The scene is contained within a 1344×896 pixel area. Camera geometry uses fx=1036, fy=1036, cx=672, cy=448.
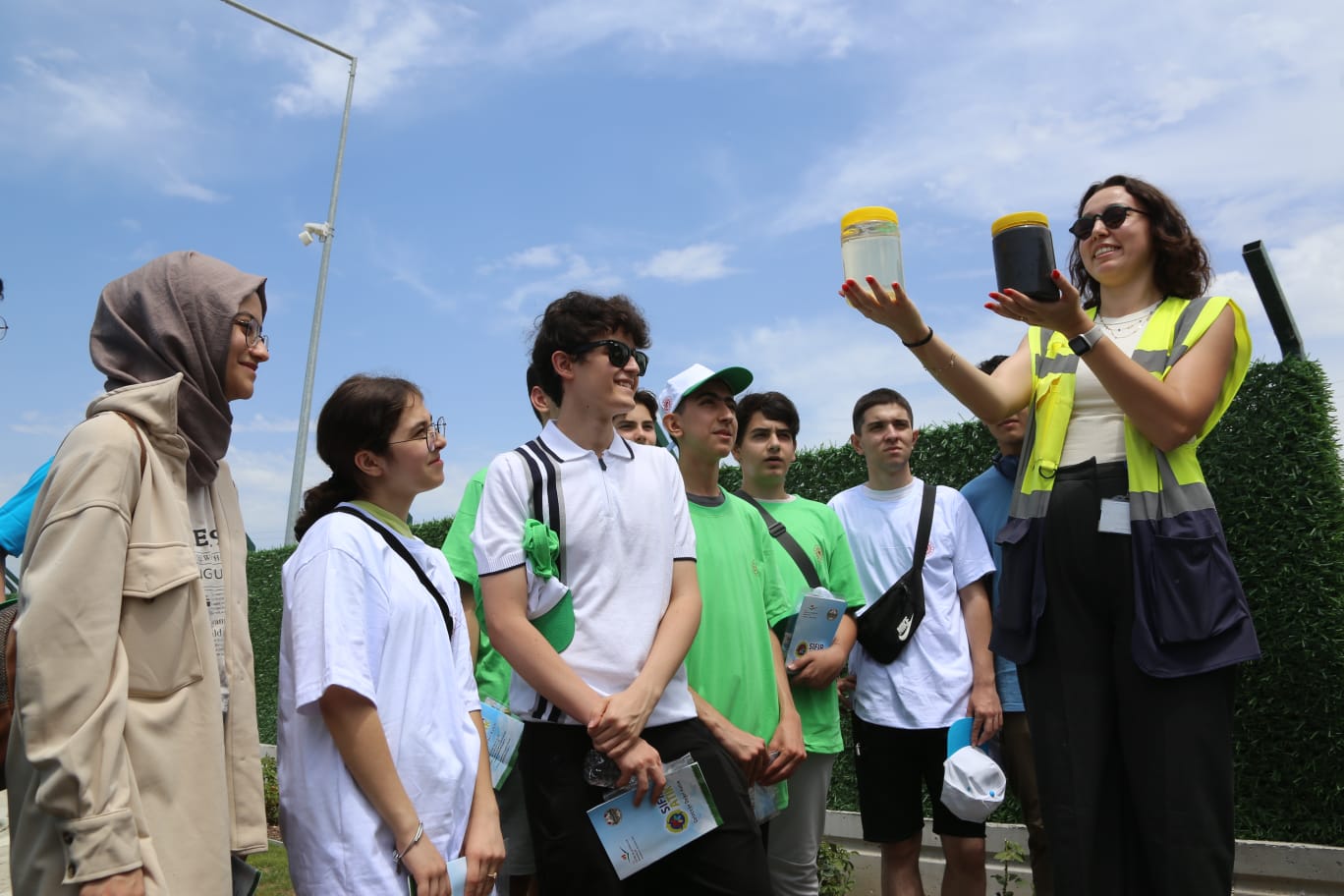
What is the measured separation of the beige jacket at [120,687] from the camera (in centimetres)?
188

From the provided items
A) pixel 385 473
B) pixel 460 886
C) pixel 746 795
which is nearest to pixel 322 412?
pixel 385 473

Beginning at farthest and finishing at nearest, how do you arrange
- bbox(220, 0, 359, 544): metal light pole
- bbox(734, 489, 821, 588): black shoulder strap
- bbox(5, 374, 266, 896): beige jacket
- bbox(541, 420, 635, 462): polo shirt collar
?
bbox(220, 0, 359, 544): metal light pole
bbox(734, 489, 821, 588): black shoulder strap
bbox(541, 420, 635, 462): polo shirt collar
bbox(5, 374, 266, 896): beige jacket

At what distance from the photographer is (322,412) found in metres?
2.93

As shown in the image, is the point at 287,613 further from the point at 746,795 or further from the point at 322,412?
the point at 746,795

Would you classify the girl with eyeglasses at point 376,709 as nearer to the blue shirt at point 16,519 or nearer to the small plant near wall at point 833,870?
the blue shirt at point 16,519

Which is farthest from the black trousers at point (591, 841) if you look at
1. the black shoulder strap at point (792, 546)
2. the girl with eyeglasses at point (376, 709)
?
the black shoulder strap at point (792, 546)

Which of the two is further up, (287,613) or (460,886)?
(287,613)

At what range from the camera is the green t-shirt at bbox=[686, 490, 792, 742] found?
3414 mm

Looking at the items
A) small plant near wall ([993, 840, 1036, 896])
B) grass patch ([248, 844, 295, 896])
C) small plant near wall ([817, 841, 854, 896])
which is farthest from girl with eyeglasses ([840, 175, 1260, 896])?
grass patch ([248, 844, 295, 896])

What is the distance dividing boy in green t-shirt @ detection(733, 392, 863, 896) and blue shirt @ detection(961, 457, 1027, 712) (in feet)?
2.13

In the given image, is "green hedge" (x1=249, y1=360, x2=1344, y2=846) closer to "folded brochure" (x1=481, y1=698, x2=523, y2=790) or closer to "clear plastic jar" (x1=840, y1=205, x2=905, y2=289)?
"clear plastic jar" (x1=840, y1=205, x2=905, y2=289)

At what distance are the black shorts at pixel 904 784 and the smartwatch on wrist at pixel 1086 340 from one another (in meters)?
2.15

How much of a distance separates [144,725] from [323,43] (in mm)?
12927

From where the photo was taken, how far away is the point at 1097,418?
9.16 ft
